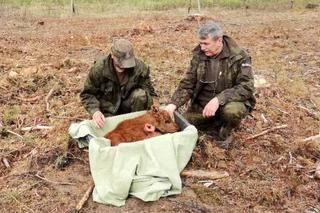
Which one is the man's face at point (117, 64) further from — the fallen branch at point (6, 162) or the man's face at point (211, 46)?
the fallen branch at point (6, 162)

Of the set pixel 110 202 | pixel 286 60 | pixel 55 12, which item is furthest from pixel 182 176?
pixel 55 12

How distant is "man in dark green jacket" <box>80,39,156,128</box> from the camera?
4605 mm

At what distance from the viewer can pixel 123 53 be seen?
177 inches

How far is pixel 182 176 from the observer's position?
4379mm

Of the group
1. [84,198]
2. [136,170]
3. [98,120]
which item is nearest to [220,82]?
[98,120]

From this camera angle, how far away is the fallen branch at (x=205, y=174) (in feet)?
14.4

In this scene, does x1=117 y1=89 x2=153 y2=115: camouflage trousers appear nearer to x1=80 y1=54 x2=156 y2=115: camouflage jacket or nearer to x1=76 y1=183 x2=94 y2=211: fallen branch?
x1=80 y1=54 x2=156 y2=115: camouflage jacket

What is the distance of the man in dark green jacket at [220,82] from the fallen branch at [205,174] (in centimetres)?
51

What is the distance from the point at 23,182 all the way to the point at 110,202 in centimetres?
92

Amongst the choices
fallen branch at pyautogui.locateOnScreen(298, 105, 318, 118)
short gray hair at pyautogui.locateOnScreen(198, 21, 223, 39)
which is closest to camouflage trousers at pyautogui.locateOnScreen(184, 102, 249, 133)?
short gray hair at pyautogui.locateOnScreen(198, 21, 223, 39)

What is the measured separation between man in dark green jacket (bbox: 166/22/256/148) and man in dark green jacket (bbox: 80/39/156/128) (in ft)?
1.16

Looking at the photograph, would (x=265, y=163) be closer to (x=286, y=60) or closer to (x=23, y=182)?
(x=23, y=182)

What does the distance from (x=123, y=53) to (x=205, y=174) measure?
1297 millimetres

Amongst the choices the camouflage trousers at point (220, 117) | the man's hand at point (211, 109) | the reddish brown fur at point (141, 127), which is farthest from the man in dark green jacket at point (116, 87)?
the man's hand at point (211, 109)
